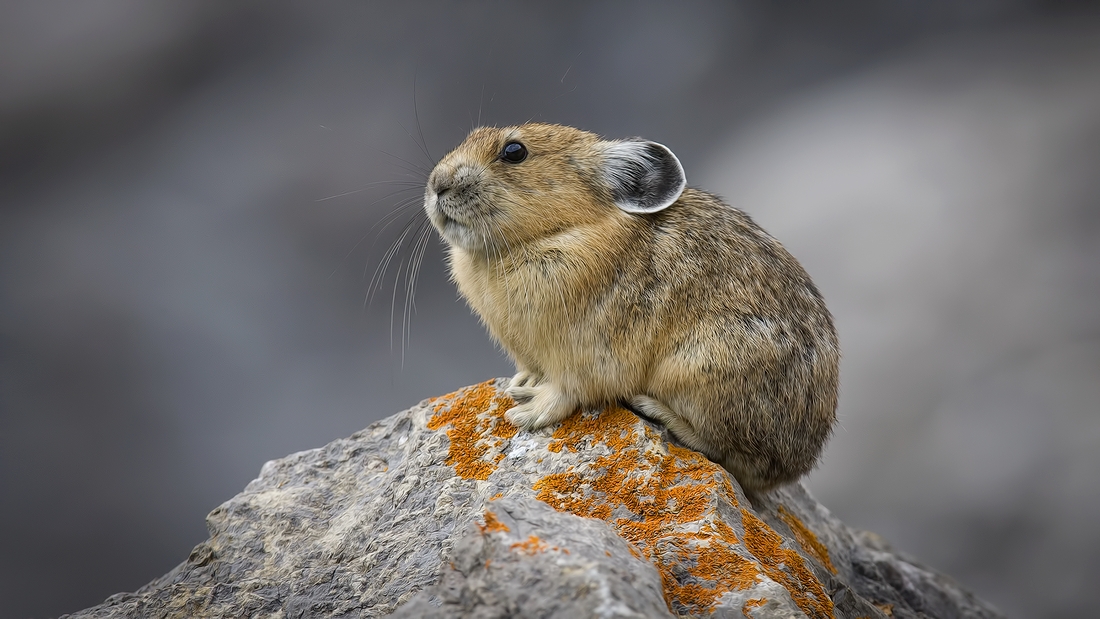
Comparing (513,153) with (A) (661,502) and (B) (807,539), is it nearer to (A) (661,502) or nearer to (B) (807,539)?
(A) (661,502)

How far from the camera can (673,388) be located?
4.60 metres

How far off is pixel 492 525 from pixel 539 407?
1.38m

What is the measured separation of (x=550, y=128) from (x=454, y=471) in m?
1.96

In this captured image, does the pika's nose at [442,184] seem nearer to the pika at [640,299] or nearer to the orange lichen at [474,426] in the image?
the pika at [640,299]

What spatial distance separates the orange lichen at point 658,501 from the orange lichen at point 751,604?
89 millimetres

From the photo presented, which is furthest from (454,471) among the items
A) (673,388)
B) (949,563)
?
(949,563)

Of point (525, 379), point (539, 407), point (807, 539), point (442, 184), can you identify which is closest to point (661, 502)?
point (539, 407)

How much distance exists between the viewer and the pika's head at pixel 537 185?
4.72 metres

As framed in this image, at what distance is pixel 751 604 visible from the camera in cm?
386

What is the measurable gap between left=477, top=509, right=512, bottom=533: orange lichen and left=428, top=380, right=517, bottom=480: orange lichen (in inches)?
47.1

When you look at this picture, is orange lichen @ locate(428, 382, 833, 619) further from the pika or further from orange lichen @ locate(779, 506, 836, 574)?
orange lichen @ locate(779, 506, 836, 574)

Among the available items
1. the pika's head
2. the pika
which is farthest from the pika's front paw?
the pika's head

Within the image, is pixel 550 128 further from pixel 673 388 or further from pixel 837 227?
pixel 837 227

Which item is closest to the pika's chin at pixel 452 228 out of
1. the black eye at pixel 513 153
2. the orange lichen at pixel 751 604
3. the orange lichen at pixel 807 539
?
the black eye at pixel 513 153
